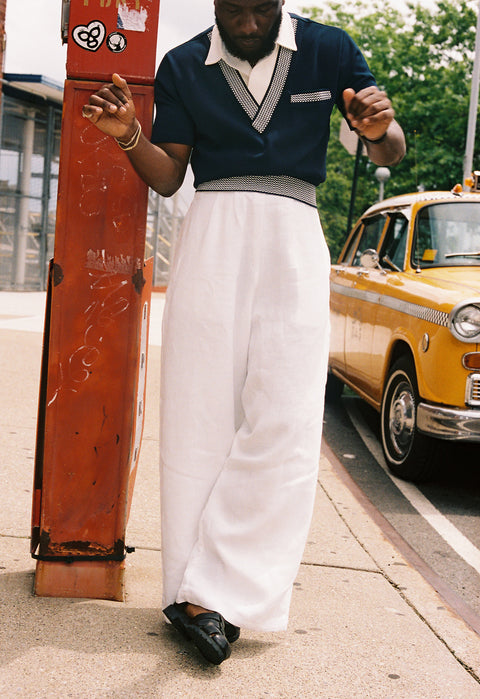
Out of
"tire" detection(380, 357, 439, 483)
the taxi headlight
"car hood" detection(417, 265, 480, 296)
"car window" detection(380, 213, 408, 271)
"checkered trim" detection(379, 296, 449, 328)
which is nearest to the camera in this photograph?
the taxi headlight

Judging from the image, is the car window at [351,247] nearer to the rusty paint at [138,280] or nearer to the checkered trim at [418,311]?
the checkered trim at [418,311]

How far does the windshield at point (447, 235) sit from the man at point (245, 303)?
12.2 feet

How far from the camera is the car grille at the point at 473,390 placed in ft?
17.5

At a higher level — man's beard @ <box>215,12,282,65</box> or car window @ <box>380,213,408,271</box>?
man's beard @ <box>215,12,282,65</box>

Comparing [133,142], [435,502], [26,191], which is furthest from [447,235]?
[26,191]

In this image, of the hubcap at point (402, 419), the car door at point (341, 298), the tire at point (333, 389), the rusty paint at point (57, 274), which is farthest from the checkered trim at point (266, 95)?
the tire at point (333, 389)

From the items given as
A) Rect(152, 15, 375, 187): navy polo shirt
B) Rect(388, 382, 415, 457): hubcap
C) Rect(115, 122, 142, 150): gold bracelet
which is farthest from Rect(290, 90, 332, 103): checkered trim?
Rect(388, 382, 415, 457): hubcap

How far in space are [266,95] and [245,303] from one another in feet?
2.07

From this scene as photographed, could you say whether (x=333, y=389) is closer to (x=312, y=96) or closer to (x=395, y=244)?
(x=395, y=244)

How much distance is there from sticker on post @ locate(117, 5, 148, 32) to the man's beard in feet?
1.07

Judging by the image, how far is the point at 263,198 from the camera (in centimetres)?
276

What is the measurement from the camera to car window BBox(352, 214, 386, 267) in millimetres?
7818

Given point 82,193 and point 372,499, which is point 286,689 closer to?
point 82,193

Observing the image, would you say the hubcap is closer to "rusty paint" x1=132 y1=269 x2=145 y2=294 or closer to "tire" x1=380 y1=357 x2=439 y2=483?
"tire" x1=380 y1=357 x2=439 y2=483
